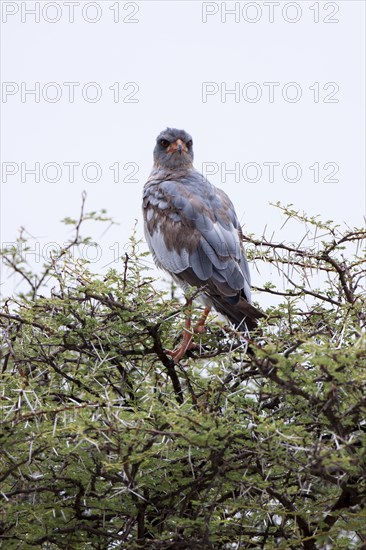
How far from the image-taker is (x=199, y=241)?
6.75 m

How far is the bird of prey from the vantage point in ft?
19.7

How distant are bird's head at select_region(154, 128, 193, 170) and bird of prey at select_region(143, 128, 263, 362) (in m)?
0.15

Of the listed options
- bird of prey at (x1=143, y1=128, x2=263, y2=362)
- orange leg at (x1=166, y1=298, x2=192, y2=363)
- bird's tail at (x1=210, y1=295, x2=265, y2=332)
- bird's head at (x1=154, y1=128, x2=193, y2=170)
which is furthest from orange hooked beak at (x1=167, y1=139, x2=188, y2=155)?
orange leg at (x1=166, y1=298, x2=192, y2=363)

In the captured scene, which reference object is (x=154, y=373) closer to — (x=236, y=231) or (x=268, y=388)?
(x=268, y=388)

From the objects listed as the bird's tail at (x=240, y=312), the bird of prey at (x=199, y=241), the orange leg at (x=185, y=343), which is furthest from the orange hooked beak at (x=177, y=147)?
the orange leg at (x=185, y=343)

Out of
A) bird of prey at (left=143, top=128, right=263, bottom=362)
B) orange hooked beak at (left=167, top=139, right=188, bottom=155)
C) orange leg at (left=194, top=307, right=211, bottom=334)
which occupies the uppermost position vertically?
orange hooked beak at (left=167, top=139, right=188, bottom=155)

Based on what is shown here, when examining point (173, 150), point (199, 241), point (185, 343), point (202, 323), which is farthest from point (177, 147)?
point (185, 343)

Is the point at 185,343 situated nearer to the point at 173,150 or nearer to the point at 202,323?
the point at 202,323

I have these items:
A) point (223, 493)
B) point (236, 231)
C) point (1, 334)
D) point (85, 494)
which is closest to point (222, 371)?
point (223, 493)

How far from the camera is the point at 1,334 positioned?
529 cm

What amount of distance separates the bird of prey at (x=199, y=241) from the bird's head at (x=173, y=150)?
0.50 feet

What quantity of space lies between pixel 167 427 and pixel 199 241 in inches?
106

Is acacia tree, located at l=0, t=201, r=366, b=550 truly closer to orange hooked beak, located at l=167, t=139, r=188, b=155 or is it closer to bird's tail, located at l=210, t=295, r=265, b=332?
bird's tail, located at l=210, t=295, r=265, b=332

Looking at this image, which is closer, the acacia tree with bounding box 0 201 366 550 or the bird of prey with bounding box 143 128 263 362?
the acacia tree with bounding box 0 201 366 550
